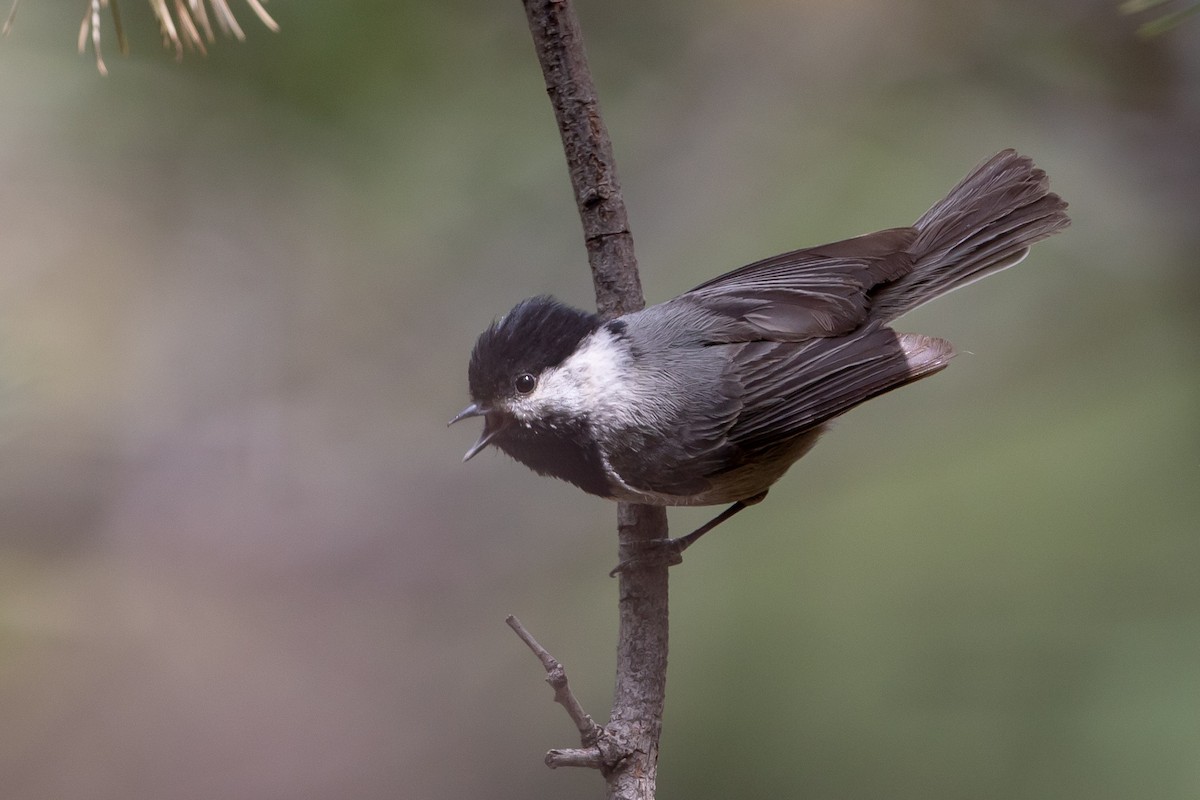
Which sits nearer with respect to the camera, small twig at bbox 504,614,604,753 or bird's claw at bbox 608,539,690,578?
small twig at bbox 504,614,604,753

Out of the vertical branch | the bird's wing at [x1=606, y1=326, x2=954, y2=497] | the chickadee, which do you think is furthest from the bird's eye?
the vertical branch

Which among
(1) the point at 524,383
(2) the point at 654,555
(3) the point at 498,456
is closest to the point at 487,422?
(1) the point at 524,383

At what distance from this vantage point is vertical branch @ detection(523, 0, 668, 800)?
97 centimetres

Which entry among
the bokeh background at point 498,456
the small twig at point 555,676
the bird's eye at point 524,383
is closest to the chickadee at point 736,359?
the bird's eye at point 524,383

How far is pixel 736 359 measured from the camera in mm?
1129

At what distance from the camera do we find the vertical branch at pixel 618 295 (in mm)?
975

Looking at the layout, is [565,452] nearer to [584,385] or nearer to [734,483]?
[584,385]

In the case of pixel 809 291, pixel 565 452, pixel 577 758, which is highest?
pixel 809 291

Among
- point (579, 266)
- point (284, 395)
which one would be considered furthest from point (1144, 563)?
point (284, 395)

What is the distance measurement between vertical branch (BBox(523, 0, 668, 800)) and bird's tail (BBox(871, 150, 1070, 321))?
1.20ft

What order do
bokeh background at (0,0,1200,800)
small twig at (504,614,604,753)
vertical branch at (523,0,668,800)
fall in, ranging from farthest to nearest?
bokeh background at (0,0,1200,800), vertical branch at (523,0,668,800), small twig at (504,614,604,753)

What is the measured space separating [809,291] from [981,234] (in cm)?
25

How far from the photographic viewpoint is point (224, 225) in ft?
5.49

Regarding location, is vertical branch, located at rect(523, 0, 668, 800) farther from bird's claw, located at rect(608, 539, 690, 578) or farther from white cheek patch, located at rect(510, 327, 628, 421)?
white cheek patch, located at rect(510, 327, 628, 421)
